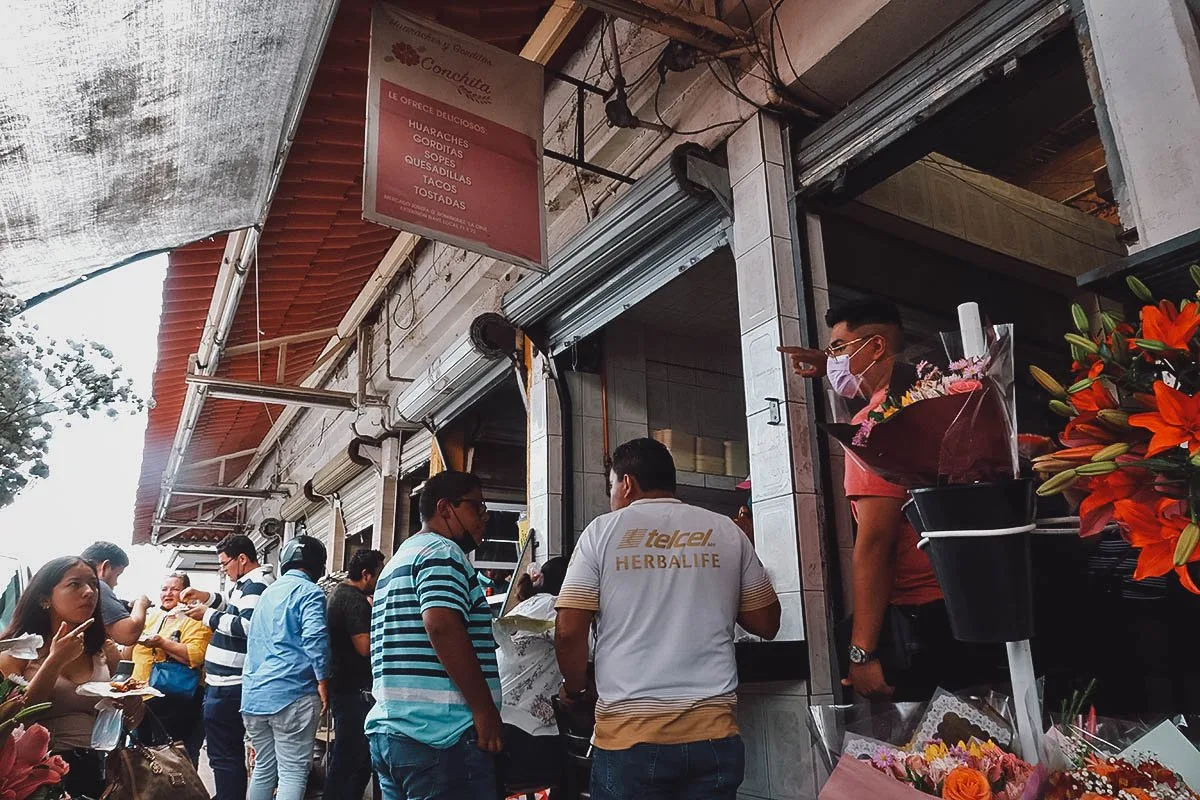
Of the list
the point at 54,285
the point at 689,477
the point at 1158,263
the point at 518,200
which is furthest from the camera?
the point at 689,477

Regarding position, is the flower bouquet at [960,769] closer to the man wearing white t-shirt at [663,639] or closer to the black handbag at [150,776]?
the man wearing white t-shirt at [663,639]

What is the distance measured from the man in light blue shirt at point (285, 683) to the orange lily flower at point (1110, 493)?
3921 millimetres

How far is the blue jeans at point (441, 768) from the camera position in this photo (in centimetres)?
240

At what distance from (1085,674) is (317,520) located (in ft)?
35.8

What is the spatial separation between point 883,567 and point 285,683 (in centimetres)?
338

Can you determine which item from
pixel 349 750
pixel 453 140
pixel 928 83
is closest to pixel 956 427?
pixel 928 83

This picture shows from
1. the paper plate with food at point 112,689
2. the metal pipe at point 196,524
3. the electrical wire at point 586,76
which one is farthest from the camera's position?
the metal pipe at point 196,524

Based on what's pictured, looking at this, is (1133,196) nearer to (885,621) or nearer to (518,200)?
(885,621)

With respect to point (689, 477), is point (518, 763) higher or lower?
lower

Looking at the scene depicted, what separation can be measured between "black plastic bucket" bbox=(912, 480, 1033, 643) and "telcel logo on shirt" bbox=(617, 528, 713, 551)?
976mm

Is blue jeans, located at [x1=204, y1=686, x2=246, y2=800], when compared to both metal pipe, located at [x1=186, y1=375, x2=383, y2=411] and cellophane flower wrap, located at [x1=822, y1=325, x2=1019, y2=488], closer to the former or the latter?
metal pipe, located at [x1=186, y1=375, x2=383, y2=411]

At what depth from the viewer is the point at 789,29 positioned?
373 cm

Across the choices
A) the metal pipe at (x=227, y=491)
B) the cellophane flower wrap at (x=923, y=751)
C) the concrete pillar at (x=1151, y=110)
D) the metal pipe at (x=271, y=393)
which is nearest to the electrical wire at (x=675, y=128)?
the concrete pillar at (x=1151, y=110)

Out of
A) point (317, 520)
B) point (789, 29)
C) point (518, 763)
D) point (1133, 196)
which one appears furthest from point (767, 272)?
point (317, 520)
